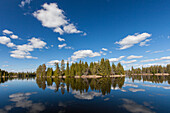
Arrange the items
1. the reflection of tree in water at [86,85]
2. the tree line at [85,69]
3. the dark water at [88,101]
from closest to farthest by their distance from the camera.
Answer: the dark water at [88,101] < the reflection of tree in water at [86,85] < the tree line at [85,69]

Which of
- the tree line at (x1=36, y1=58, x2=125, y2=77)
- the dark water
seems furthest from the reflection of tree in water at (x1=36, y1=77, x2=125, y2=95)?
the tree line at (x1=36, y1=58, x2=125, y2=77)

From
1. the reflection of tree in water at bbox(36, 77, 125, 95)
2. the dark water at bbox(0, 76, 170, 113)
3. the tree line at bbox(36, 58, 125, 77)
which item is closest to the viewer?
the dark water at bbox(0, 76, 170, 113)

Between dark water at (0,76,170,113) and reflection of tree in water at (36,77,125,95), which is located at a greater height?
dark water at (0,76,170,113)

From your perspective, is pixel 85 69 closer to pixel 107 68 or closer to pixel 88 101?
pixel 107 68

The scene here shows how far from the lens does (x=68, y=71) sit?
10800 centimetres

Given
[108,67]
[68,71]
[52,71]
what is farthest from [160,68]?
[52,71]

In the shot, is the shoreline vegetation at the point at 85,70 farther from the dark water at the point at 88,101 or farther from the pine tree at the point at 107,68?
the dark water at the point at 88,101

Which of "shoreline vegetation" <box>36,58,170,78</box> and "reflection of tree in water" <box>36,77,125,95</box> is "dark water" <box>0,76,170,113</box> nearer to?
"reflection of tree in water" <box>36,77,125,95</box>

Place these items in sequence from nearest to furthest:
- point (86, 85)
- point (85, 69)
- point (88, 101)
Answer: point (88, 101) → point (86, 85) → point (85, 69)

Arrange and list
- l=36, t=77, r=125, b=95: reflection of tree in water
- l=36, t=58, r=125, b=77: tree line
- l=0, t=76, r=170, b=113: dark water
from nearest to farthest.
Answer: l=0, t=76, r=170, b=113: dark water < l=36, t=77, r=125, b=95: reflection of tree in water < l=36, t=58, r=125, b=77: tree line

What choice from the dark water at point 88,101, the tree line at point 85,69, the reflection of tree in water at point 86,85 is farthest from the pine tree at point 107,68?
the dark water at point 88,101

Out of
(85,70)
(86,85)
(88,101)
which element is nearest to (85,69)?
(85,70)

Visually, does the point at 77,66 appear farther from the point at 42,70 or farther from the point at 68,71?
the point at 42,70

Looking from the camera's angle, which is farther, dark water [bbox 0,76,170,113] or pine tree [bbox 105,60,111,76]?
pine tree [bbox 105,60,111,76]
